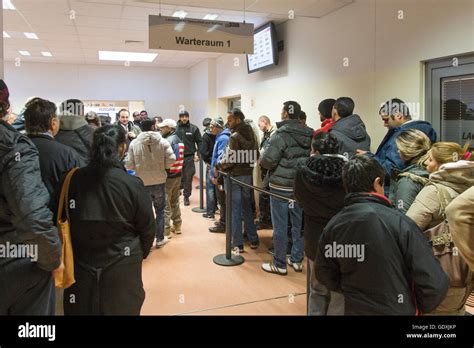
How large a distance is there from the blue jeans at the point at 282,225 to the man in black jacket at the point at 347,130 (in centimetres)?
76

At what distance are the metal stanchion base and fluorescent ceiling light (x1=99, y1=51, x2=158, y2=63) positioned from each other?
5904mm

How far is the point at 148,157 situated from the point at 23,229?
265 cm

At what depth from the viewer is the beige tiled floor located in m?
2.97

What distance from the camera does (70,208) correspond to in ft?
5.69

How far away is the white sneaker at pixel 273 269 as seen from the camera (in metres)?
3.65

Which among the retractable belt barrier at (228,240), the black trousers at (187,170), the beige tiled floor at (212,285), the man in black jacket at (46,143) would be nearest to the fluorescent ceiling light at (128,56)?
the black trousers at (187,170)

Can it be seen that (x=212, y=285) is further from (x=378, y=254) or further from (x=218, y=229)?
(x=378, y=254)

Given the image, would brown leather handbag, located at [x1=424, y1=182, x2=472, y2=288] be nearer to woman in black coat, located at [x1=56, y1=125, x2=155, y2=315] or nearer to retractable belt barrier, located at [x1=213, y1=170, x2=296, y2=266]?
woman in black coat, located at [x1=56, y1=125, x2=155, y2=315]

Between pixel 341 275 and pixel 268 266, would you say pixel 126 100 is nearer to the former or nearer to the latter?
pixel 268 266

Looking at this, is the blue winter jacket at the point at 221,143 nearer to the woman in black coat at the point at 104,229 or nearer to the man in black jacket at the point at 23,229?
the woman in black coat at the point at 104,229

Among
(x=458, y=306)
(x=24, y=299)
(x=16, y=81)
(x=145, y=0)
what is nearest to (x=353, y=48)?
(x=145, y=0)

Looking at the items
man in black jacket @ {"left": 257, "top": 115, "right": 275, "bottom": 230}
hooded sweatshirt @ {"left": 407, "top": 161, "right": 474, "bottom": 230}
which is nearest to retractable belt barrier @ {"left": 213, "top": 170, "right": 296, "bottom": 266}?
man in black jacket @ {"left": 257, "top": 115, "right": 275, "bottom": 230}
